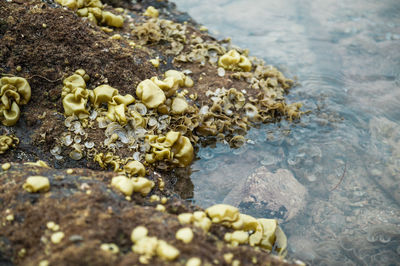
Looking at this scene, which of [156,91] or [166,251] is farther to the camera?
[156,91]

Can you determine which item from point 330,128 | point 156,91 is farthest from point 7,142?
point 330,128

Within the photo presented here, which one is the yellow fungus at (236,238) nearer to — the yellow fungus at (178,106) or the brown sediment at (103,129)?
the brown sediment at (103,129)

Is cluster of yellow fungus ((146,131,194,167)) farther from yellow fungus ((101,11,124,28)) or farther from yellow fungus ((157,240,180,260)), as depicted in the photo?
yellow fungus ((101,11,124,28))

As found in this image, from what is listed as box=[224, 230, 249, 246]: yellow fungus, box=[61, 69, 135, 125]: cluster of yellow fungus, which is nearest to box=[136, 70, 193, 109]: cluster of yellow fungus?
box=[61, 69, 135, 125]: cluster of yellow fungus

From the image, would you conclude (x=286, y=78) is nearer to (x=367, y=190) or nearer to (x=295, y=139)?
(x=295, y=139)

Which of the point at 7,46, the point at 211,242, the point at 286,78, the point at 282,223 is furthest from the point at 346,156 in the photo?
the point at 7,46

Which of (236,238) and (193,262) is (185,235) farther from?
(236,238)
